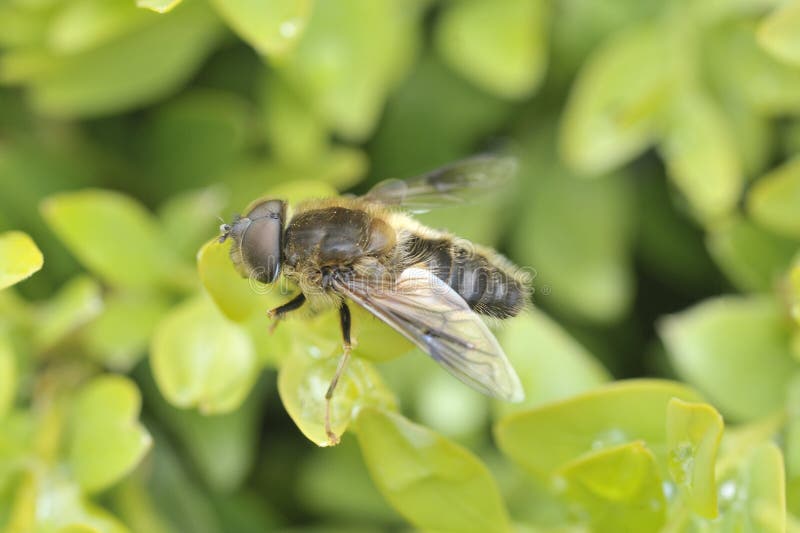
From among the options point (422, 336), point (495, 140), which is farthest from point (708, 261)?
point (422, 336)

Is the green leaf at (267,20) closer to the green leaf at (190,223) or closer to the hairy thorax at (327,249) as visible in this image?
the hairy thorax at (327,249)

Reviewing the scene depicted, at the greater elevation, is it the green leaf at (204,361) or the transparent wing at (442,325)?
the transparent wing at (442,325)

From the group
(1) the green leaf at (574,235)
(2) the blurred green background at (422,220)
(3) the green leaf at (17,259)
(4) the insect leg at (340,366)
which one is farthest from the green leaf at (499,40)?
(3) the green leaf at (17,259)

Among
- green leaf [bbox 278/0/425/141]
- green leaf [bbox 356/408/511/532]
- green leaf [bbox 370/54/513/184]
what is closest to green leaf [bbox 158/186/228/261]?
green leaf [bbox 278/0/425/141]

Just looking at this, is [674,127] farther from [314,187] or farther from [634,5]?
[314,187]

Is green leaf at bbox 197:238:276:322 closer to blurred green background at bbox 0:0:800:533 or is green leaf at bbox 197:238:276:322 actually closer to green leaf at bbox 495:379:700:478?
blurred green background at bbox 0:0:800:533

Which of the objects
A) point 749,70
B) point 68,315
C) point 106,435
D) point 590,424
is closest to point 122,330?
point 68,315
